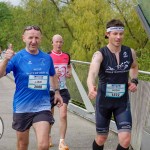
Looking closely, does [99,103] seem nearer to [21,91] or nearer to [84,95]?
[21,91]

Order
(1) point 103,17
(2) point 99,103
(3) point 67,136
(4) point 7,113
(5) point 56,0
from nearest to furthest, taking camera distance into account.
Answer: (2) point 99,103, (3) point 67,136, (4) point 7,113, (1) point 103,17, (5) point 56,0

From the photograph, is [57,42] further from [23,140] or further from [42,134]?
[42,134]

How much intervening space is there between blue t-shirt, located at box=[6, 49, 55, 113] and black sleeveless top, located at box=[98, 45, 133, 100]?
0.68m

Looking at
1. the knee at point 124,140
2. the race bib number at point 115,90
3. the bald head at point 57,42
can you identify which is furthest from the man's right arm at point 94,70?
the bald head at point 57,42

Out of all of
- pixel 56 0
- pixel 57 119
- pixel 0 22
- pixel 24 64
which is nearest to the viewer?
pixel 24 64

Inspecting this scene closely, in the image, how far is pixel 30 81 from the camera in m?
4.94

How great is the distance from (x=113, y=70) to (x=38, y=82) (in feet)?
2.97

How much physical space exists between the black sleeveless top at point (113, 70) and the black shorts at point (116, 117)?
137 mm

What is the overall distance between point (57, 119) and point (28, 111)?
510cm

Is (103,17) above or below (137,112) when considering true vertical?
above

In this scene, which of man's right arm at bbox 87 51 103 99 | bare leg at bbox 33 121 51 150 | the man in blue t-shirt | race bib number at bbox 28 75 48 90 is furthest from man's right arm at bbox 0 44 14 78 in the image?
man's right arm at bbox 87 51 103 99

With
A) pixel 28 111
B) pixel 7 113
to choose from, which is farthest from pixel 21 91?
pixel 7 113

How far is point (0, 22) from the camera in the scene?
101312 millimetres

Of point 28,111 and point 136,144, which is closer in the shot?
point 28,111
